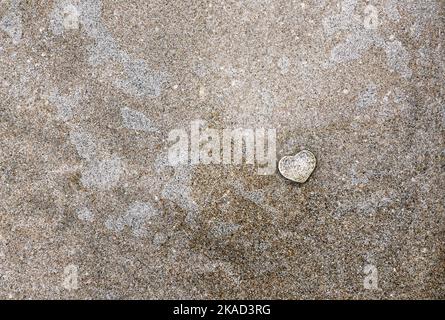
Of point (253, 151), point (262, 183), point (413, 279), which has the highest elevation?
point (253, 151)

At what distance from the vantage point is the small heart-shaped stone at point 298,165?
1.82m

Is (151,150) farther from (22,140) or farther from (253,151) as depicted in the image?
(22,140)

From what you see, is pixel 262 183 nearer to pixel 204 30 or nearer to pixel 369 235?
pixel 369 235

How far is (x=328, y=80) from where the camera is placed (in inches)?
73.1

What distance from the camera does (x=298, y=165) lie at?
182 centimetres

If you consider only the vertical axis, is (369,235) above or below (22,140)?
below

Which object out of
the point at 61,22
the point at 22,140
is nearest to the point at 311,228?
the point at 22,140

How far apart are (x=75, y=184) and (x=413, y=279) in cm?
162

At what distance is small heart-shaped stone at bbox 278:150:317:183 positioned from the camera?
182 centimetres

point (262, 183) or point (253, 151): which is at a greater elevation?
point (253, 151)
